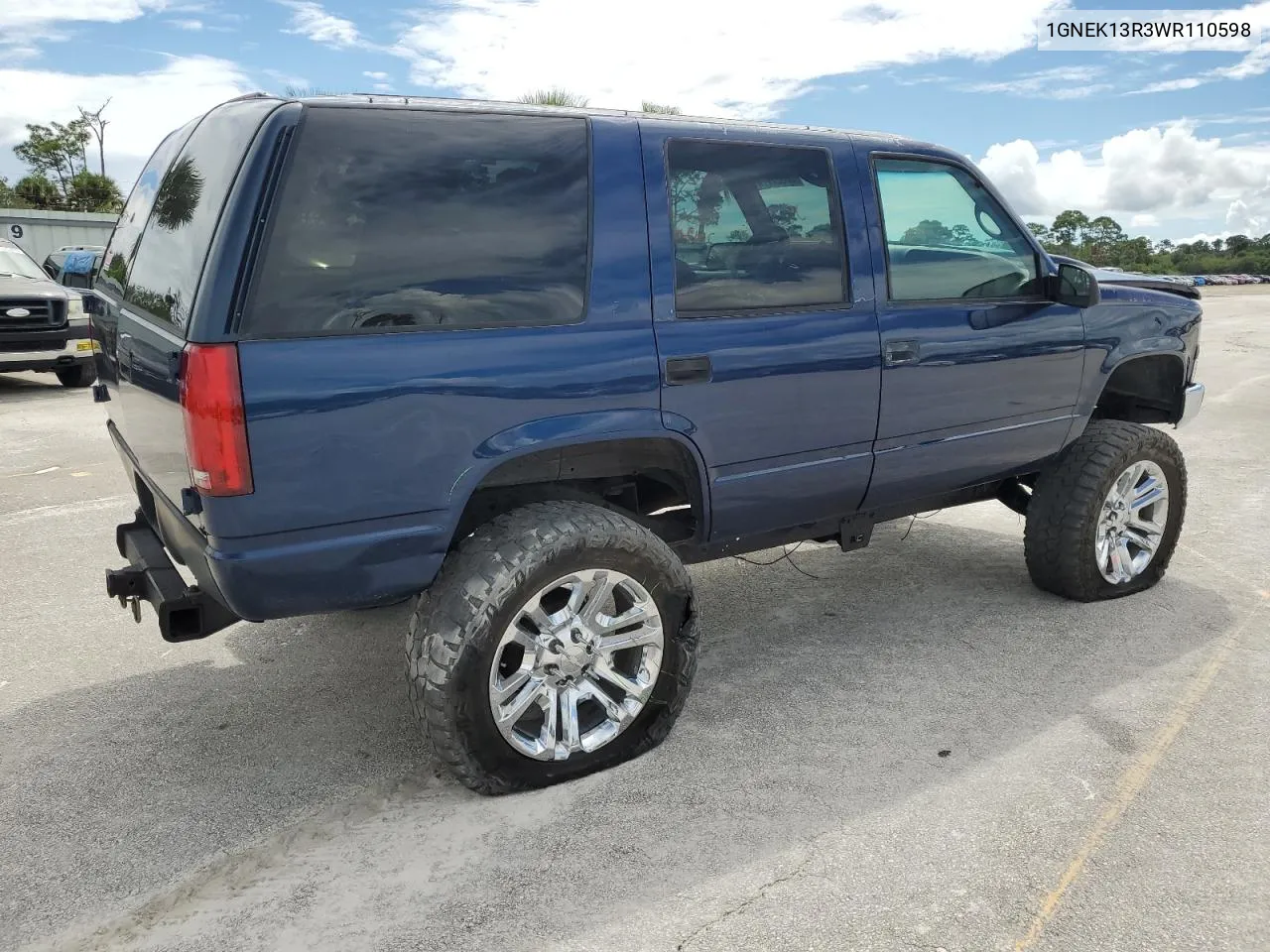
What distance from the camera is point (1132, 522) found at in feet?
15.3

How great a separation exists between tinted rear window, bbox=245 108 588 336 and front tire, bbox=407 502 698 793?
63 cm

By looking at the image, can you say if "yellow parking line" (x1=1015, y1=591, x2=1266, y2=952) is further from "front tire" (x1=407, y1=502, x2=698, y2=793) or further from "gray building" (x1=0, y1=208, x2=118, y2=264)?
"gray building" (x1=0, y1=208, x2=118, y2=264)

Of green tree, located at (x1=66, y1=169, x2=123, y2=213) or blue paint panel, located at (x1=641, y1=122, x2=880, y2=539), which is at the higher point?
green tree, located at (x1=66, y1=169, x2=123, y2=213)

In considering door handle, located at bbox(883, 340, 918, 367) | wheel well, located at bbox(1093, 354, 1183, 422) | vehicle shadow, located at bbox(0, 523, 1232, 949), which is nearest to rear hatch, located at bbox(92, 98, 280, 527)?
vehicle shadow, located at bbox(0, 523, 1232, 949)

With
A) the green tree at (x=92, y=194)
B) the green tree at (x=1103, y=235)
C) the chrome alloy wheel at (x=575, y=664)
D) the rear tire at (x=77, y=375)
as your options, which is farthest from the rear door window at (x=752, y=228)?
the green tree at (x=1103, y=235)

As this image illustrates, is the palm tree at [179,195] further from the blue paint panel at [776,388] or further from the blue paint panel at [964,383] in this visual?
the blue paint panel at [964,383]

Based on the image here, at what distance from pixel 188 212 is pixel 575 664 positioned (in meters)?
1.70

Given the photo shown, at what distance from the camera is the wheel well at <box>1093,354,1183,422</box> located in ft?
15.9

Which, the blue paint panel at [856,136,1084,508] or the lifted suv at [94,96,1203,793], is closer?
the lifted suv at [94,96,1203,793]

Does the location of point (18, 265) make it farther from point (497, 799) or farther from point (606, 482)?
point (497, 799)

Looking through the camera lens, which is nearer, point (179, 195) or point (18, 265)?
point (179, 195)

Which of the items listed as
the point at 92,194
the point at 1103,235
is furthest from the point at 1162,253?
the point at 92,194

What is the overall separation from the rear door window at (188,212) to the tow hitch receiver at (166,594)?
0.77 m

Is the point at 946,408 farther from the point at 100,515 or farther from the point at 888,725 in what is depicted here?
the point at 100,515
